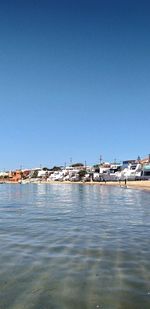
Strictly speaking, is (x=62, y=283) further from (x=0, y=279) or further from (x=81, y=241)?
(x=81, y=241)

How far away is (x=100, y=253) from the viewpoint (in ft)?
45.0

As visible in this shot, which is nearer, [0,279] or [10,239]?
[0,279]

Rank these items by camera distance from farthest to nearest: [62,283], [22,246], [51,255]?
[22,246]
[51,255]
[62,283]

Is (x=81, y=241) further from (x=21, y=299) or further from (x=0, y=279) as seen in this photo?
(x=21, y=299)

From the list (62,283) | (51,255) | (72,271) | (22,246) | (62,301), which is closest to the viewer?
(62,301)

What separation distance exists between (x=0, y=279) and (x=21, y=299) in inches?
67.5

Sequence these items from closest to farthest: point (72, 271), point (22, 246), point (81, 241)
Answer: point (72, 271), point (22, 246), point (81, 241)

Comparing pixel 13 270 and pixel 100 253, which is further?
pixel 100 253

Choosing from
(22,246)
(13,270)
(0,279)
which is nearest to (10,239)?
(22,246)

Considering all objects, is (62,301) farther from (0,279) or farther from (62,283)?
(0,279)

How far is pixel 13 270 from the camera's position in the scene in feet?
36.0

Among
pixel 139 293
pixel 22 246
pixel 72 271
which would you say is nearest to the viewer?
pixel 139 293

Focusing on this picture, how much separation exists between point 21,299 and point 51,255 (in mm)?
4962

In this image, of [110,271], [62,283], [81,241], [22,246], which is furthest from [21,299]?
[81,241]
